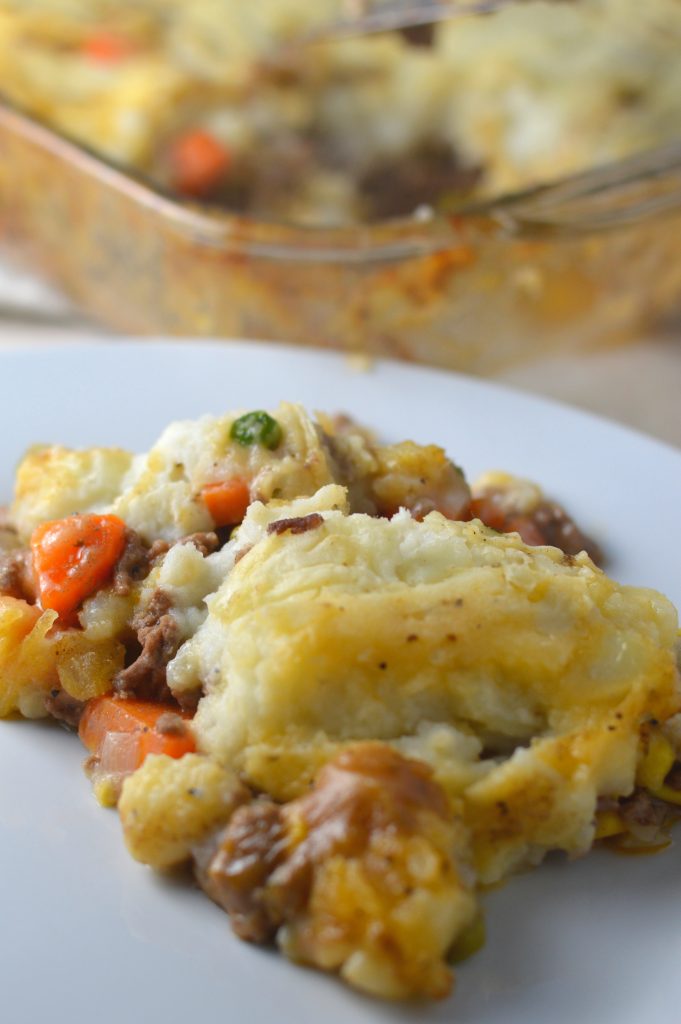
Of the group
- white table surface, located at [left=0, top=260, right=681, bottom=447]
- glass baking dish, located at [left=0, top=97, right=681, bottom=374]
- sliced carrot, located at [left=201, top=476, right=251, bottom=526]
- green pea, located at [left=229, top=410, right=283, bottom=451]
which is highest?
glass baking dish, located at [left=0, top=97, right=681, bottom=374]

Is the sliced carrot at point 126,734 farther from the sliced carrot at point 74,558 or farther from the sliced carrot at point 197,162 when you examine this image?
the sliced carrot at point 197,162

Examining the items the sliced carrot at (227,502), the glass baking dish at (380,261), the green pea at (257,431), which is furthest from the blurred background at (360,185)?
the sliced carrot at (227,502)

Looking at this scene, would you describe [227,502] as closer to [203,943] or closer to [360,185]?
[203,943]

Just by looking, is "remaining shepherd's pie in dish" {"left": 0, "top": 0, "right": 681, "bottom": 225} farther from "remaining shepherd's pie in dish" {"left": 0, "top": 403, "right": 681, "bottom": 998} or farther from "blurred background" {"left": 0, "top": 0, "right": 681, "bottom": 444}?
"remaining shepherd's pie in dish" {"left": 0, "top": 403, "right": 681, "bottom": 998}

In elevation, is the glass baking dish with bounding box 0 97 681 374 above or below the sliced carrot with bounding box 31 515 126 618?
above

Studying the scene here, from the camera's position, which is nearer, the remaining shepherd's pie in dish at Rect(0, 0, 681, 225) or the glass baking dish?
the glass baking dish

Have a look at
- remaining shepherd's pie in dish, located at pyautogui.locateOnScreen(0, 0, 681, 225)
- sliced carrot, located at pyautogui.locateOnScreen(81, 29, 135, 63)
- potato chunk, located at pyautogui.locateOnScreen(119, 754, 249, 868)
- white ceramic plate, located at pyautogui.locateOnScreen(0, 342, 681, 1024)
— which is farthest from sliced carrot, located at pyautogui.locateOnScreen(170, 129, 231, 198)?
potato chunk, located at pyautogui.locateOnScreen(119, 754, 249, 868)

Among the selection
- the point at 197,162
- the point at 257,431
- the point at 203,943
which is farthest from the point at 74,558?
the point at 197,162

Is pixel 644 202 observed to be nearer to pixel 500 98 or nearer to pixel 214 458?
pixel 500 98
